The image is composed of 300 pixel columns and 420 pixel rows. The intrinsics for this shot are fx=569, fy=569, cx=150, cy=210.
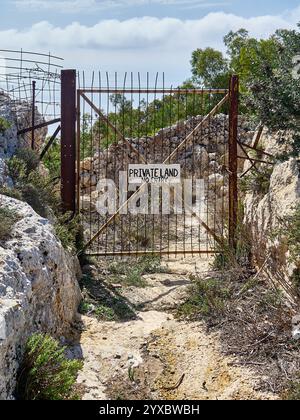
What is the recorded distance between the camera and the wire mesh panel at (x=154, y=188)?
790 cm

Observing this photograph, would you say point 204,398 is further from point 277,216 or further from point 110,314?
point 277,216

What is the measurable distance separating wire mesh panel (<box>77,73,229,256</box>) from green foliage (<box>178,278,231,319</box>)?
124cm

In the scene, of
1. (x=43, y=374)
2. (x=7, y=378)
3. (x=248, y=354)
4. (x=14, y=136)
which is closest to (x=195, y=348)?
(x=248, y=354)

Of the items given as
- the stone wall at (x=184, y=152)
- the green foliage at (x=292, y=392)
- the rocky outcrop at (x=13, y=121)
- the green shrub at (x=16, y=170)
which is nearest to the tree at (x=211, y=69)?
the stone wall at (x=184, y=152)

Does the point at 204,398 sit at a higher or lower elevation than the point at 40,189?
lower

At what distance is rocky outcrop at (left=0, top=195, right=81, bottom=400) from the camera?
3.93 meters

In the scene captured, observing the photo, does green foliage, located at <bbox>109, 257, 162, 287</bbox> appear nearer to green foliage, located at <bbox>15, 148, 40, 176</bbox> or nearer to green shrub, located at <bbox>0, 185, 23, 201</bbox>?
Answer: green foliage, located at <bbox>15, 148, 40, 176</bbox>

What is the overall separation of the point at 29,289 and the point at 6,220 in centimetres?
81

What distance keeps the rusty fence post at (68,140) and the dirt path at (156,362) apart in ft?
6.25

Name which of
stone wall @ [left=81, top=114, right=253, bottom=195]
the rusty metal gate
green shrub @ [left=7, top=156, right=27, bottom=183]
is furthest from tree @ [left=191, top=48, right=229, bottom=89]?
green shrub @ [left=7, top=156, right=27, bottom=183]

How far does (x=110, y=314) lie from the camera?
6422 millimetres

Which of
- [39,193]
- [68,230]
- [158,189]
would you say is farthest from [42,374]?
[158,189]

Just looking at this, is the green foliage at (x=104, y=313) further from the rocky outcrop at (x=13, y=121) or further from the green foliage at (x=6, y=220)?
the rocky outcrop at (x=13, y=121)

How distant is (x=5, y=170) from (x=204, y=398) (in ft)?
11.6
